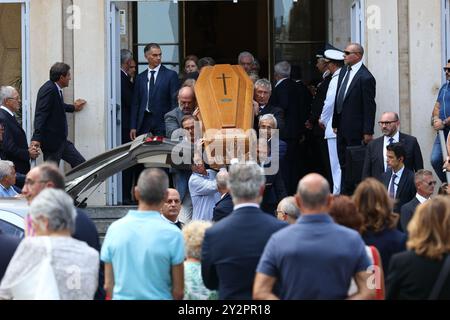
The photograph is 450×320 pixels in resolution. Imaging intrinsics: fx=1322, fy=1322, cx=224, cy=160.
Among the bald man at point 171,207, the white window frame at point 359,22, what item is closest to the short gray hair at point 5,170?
the bald man at point 171,207

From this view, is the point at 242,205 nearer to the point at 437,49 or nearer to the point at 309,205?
the point at 309,205

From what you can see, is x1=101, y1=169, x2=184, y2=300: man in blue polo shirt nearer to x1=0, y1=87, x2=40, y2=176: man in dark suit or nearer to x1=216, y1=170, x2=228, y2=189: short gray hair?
x1=216, y1=170, x2=228, y2=189: short gray hair

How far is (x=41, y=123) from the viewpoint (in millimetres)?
16188

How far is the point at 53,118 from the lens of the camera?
16297 millimetres

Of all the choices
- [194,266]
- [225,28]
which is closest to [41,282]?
A: [194,266]

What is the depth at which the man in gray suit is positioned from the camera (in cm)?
1527

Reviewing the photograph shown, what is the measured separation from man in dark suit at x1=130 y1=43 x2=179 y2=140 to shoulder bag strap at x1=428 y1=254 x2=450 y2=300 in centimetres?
889

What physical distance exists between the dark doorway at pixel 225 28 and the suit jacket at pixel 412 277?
14.1 metres

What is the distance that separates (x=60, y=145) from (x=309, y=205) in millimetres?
8332

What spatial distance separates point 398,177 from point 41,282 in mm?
6684

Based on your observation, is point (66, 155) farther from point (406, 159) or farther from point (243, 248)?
point (243, 248)

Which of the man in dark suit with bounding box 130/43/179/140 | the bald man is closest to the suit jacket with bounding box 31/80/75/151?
the man in dark suit with bounding box 130/43/179/140

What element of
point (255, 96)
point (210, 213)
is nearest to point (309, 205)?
point (210, 213)

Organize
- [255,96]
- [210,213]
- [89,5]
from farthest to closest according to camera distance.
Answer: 1. [89,5]
2. [255,96]
3. [210,213]
